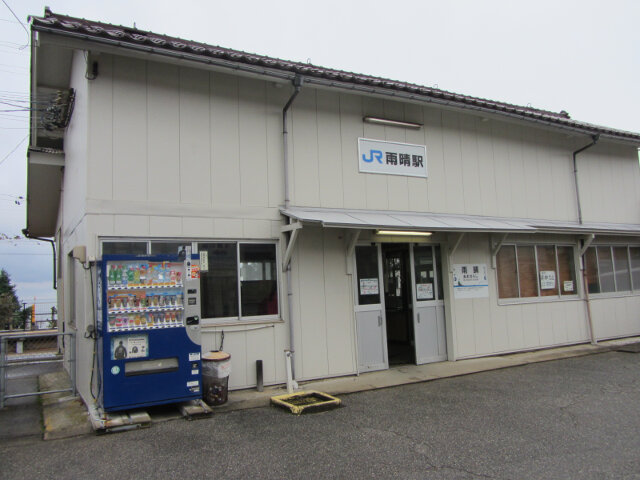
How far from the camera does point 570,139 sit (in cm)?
1070

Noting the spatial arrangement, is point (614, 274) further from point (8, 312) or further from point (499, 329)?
point (8, 312)

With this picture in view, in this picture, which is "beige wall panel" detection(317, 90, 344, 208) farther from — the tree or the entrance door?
the tree

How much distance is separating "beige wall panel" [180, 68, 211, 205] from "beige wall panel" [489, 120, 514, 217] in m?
5.94

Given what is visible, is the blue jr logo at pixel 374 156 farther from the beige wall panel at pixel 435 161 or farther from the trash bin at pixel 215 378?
the trash bin at pixel 215 378

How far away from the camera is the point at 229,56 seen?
6.18 metres

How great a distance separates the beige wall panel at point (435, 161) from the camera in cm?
863

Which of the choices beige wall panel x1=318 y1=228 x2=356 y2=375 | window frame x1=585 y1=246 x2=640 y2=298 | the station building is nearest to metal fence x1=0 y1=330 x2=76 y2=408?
the station building

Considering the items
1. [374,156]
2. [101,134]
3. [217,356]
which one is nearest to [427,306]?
[374,156]

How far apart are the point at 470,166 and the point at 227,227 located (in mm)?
5171

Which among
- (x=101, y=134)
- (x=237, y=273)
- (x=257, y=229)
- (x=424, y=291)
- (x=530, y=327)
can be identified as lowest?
(x=530, y=327)

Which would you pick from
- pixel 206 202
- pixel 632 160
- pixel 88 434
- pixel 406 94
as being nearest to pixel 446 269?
pixel 406 94

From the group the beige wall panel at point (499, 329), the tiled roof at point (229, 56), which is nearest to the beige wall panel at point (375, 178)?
the tiled roof at point (229, 56)

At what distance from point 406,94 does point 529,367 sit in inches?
205

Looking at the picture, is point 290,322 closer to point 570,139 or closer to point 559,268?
point 559,268
